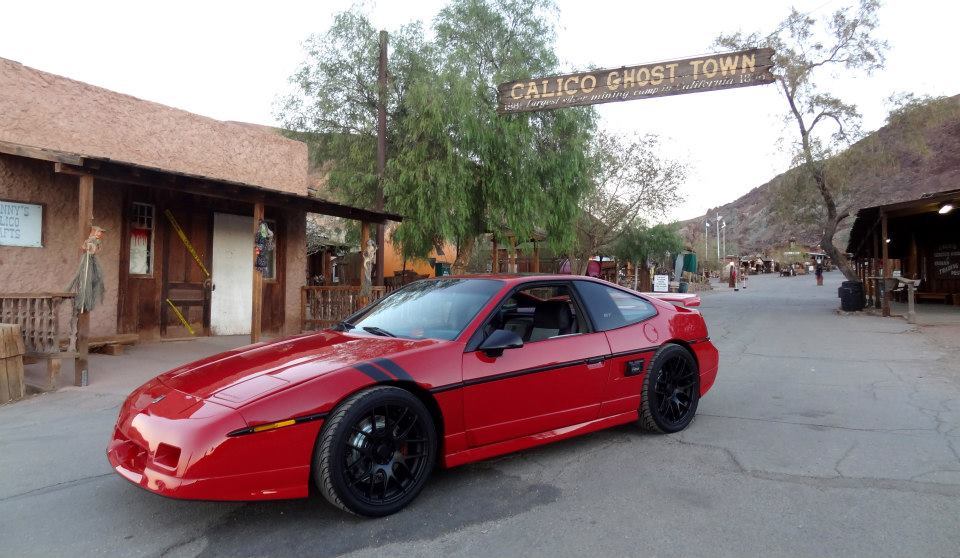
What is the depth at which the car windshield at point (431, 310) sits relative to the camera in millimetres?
4008

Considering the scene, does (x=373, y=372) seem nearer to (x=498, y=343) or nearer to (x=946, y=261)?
(x=498, y=343)

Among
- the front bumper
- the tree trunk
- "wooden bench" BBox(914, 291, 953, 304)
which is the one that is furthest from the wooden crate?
"wooden bench" BBox(914, 291, 953, 304)

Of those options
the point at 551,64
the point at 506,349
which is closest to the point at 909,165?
the point at 551,64

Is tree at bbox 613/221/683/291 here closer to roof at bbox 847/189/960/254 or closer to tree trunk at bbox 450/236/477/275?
roof at bbox 847/189/960/254

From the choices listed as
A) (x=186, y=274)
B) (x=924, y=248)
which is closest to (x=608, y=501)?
(x=186, y=274)

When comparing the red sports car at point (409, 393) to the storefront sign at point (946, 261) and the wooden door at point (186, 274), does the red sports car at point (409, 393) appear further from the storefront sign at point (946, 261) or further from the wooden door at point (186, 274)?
the storefront sign at point (946, 261)

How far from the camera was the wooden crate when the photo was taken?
21.0 ft

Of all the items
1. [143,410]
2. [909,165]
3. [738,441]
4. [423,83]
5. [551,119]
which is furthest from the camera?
[909,165]

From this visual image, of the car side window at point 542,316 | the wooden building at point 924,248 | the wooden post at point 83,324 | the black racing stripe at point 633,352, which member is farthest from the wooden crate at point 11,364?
the wooden building at point 924,248

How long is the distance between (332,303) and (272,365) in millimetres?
8453

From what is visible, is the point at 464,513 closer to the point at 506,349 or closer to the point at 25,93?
the point at 506,349

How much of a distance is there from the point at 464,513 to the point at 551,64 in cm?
1386

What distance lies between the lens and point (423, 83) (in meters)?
13.0

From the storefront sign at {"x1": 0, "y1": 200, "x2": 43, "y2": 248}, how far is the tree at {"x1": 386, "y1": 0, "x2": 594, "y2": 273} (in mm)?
6436
